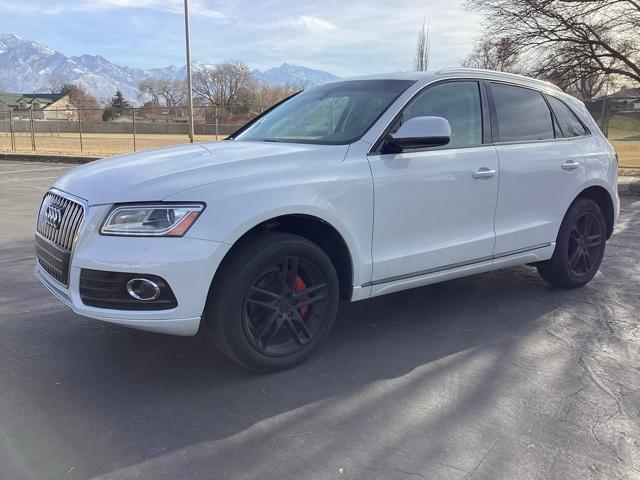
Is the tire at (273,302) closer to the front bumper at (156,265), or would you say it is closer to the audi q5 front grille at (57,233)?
the front bumper at (156,265)

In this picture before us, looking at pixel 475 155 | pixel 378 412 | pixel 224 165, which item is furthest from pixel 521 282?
pixel 224 165

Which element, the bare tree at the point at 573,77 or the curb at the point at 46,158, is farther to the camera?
the curb at the point at 46,158

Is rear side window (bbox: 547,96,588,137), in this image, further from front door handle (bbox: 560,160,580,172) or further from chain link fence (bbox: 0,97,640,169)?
chain link fence (bbox: 0,97,640,169)

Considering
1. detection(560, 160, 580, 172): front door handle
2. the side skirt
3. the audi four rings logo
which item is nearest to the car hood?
the audi four rings logo

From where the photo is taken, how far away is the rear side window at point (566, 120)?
197 inches

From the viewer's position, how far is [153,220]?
3.01m

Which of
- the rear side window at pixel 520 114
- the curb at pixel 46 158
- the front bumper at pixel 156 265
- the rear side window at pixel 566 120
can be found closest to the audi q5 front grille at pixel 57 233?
the front bumper at pixel 156 265

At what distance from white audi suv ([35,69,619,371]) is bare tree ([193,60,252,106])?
8982cm

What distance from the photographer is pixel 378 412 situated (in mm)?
3061

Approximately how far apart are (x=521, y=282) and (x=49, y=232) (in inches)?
161

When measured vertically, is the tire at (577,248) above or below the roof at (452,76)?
below

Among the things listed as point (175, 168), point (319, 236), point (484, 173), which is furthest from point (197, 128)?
point (175, 168)

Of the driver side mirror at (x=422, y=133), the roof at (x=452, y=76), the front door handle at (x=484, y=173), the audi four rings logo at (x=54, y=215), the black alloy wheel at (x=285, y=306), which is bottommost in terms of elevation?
the black alloy wheel at (x=285, y=306)

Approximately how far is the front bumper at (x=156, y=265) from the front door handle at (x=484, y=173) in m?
2.01
